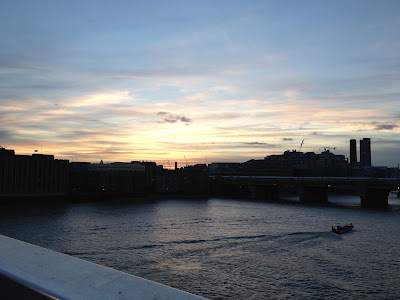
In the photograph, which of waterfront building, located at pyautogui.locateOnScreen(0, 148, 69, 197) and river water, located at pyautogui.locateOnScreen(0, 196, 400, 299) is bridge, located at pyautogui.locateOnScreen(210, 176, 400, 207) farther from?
waterfront building, located at pyautogui.locateOnScreen(0, 148, 69, 197)

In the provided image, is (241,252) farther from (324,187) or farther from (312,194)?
(324,187)

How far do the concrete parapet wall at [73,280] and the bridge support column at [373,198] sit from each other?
158158mm

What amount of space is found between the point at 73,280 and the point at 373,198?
169 meters

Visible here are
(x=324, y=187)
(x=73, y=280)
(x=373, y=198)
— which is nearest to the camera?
(x=73, y=280)

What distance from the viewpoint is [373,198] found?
154 meters

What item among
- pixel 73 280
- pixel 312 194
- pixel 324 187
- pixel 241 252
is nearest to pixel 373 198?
pixel 324 187

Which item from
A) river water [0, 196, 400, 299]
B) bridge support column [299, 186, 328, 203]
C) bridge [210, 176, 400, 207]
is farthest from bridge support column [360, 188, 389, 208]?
river water [0, 196, 400, 299]

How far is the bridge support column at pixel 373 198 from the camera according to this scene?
149000 millimetres

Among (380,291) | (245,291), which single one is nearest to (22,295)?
(245,291)

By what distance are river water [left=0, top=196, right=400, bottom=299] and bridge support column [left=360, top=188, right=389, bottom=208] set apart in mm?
61390

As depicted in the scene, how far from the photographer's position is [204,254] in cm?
5238

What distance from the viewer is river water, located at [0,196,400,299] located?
37.1 meters

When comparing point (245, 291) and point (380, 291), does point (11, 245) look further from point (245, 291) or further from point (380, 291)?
point (380, 291)

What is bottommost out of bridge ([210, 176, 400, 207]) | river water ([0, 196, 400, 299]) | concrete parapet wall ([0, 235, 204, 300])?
river water ([0, 196, 400, 299])
